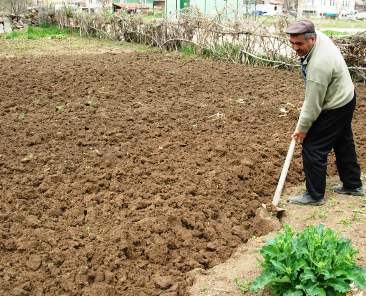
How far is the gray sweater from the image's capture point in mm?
3857

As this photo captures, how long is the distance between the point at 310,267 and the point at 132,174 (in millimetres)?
2389

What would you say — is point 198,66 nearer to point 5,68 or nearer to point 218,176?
point 5,68

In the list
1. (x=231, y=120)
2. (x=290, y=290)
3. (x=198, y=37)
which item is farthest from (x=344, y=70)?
(x=198, y=37)

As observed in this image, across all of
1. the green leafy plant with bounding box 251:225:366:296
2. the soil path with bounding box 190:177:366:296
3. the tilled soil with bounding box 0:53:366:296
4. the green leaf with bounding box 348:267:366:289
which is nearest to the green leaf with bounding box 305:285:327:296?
the green leafy plant with bounding box 251:225:366:296

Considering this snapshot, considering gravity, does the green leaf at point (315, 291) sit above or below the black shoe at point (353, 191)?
above

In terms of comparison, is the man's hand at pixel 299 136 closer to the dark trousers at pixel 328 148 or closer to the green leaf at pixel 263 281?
the dark trousers at pixel 328 148

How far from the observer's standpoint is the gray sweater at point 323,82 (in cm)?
386

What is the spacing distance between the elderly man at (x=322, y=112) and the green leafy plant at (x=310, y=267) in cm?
133

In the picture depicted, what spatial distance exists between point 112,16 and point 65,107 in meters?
9.53

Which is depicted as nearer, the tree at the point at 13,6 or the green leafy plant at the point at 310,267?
the green leafy plant at the point at 310,267

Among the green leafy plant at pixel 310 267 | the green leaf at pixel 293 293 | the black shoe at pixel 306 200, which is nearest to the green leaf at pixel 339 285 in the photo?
the green leafy plant at pixel 310 267

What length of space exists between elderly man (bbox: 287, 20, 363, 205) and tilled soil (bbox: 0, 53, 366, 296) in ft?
1.79

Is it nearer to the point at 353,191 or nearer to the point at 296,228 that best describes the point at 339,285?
the point at 296,228

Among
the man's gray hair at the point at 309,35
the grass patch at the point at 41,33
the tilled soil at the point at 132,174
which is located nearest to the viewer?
the tilled soil at the point at 132,174
